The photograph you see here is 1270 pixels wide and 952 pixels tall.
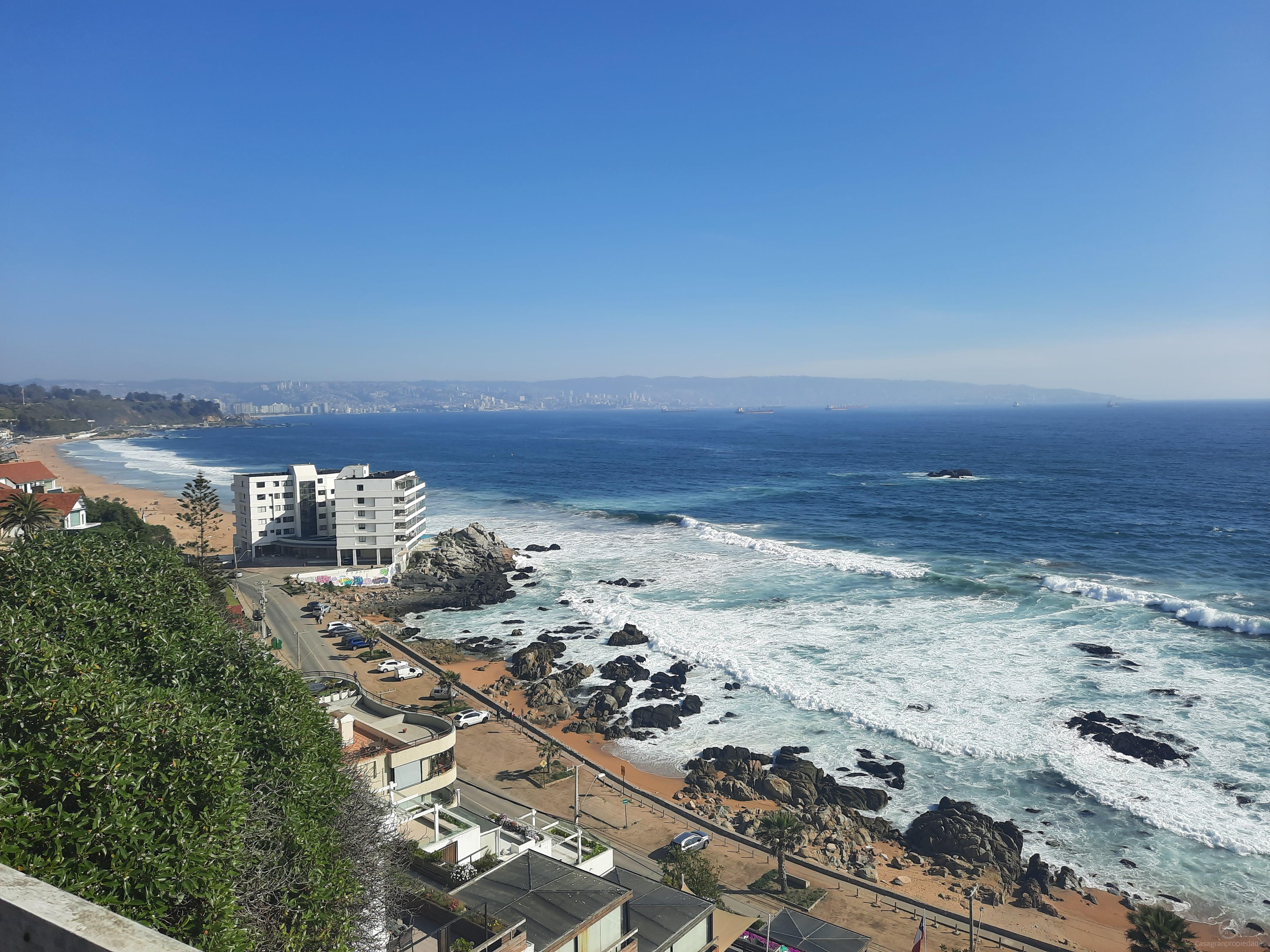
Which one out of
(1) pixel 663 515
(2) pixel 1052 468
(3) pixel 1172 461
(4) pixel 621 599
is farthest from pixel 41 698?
(3) pixel 1172 461

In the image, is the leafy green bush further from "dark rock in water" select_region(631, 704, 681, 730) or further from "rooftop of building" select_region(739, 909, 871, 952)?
"dark rock in water" select_region(631, 704, 681, 730)

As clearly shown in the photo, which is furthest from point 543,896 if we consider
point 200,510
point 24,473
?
point 24,473

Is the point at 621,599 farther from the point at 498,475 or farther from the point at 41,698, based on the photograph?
the point at 498,475

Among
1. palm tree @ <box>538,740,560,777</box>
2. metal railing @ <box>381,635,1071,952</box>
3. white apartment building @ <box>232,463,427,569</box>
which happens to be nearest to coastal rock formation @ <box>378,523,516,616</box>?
white apartment building @ <box>232,463,427,569</box>

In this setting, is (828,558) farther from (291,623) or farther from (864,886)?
(864,886)

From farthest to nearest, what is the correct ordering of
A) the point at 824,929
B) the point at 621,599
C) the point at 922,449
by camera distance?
the point at 922,449 → the point at 621,599 → the point at 824,929
